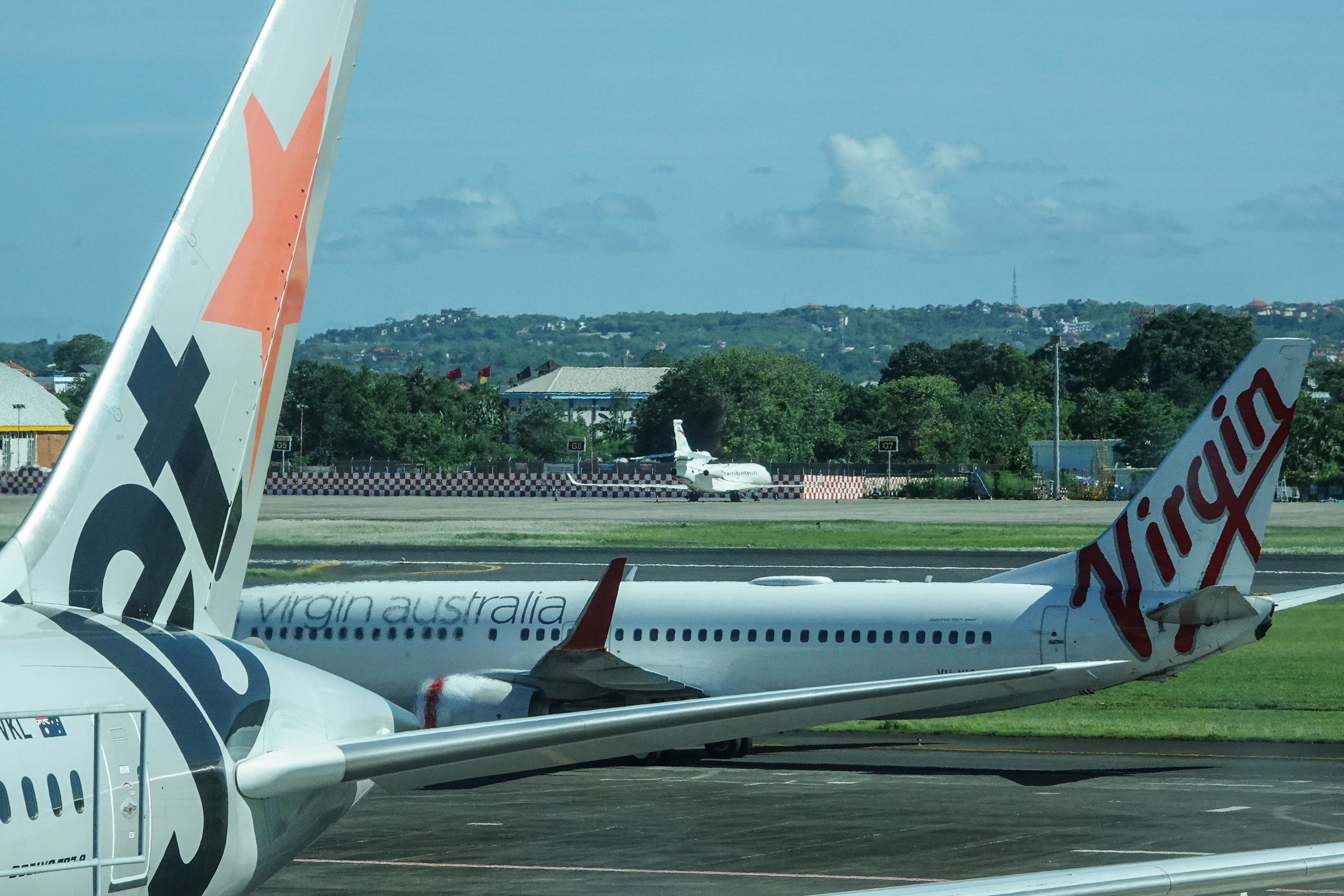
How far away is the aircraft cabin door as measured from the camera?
28078mm

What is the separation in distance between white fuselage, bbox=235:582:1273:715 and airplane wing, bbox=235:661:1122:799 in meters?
19.2

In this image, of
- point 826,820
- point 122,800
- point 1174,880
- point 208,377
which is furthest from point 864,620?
point 122,800

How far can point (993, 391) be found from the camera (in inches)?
6644

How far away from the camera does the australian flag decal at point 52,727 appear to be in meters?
6.86

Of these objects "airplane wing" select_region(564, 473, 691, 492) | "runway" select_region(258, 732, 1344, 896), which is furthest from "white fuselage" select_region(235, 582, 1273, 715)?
"airplane wing" select_region(564, 473, 691, 492)

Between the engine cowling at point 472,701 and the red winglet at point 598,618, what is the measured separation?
167 centimetres

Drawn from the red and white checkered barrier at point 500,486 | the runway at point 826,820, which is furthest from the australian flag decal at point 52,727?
the red and white checkered barrier at point 500,486

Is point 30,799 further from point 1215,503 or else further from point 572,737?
point 1215,503

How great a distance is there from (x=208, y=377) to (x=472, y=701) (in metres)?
20.5

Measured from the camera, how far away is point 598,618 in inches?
1120

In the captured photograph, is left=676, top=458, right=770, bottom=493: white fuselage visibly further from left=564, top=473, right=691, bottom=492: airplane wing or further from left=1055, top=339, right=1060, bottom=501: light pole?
left=1055, top=339, right=1060, bottom=501: light pole

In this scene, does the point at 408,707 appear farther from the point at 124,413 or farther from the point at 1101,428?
the point at 1101,428

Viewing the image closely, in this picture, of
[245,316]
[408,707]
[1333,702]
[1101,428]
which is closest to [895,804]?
[408,707]

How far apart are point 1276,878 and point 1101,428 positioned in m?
122
